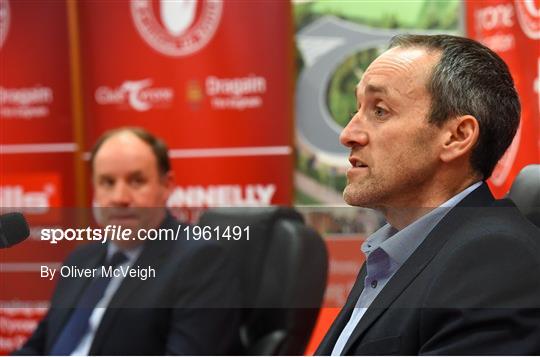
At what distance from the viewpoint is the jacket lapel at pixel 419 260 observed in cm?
117

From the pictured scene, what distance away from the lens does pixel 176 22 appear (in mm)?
1970

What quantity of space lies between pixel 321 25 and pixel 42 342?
161 cm

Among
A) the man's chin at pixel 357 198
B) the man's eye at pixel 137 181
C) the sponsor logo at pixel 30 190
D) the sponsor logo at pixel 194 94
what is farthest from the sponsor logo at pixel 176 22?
the man's chin at pixel 357 198

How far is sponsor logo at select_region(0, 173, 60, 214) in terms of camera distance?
2.16 m

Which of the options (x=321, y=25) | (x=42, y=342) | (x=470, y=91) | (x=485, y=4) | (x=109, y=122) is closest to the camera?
(x=470, y=91)

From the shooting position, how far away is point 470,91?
121 centimetres

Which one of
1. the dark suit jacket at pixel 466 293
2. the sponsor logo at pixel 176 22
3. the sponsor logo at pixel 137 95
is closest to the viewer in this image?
the dark suit jacket at pixel 466 293

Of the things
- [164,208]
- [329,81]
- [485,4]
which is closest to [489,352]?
[164,208]

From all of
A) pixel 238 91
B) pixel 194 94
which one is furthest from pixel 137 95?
pixel 238 91

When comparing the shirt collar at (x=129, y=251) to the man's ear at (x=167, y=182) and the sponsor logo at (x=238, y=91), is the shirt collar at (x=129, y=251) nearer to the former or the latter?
the man's ear at (x=167, y=182)

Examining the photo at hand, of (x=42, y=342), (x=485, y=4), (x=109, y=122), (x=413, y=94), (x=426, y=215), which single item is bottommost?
(x=42, y=342)

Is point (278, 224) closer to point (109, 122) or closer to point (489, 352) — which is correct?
point (489, 352)

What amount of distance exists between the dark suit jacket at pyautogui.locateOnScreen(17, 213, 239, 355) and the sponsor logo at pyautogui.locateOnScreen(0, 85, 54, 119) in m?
1.11

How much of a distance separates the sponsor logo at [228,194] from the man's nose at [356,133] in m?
1.71
